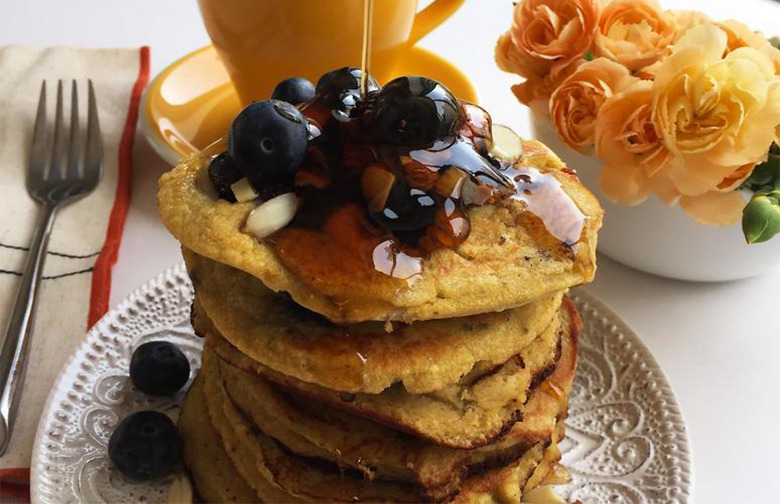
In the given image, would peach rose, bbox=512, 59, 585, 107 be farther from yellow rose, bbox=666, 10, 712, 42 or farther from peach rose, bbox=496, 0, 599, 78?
yellow rose, bbox=666, 10, 712, 42

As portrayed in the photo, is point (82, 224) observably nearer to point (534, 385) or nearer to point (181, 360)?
point (181, 360)

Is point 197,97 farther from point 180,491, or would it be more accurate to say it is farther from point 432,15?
point 180,491

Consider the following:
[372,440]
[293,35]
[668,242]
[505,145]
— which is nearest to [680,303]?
[668,242]

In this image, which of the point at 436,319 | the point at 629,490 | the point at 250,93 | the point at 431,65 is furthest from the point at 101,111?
the point at 629,490

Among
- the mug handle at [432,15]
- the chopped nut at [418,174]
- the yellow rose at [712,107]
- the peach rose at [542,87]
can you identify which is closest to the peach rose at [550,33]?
the peach rose at [542,87]

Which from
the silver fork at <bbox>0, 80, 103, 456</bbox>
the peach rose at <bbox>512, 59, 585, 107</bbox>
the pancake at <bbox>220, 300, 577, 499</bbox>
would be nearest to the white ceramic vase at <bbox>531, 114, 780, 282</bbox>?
the peach rose at <bbox>512, 59, 585, 107</bbox>

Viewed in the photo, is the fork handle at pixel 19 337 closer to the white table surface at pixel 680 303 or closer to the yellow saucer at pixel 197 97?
the white table surface at pixel 680 303
